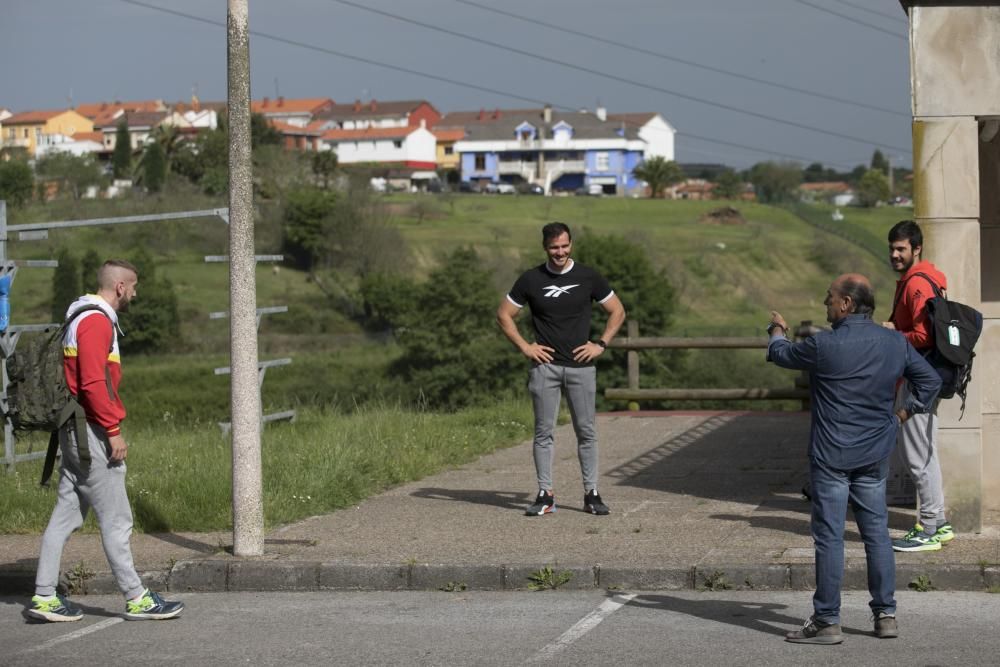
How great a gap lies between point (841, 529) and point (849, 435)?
0.45 meters

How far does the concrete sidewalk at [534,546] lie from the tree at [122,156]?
86.2 m

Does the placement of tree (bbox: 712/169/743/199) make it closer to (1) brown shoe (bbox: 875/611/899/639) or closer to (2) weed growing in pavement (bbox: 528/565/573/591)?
(2) weed growing in pavement (bbox: 528/565/573/591)

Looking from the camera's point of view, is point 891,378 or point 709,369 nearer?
point 891,378

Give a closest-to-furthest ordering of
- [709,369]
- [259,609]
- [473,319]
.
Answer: [259,609] < [709,369] < [473,319]

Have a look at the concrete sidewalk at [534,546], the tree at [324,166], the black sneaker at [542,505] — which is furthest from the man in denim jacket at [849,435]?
the tree at [324,166]

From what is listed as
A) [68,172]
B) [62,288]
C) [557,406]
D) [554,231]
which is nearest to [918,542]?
[557,406]

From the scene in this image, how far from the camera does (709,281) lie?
3509 inches

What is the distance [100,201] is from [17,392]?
6740 centimetres

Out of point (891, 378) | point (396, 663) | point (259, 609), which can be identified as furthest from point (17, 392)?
point (891, 378)

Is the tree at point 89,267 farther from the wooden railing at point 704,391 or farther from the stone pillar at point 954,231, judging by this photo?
the stone pillar at point 954,231

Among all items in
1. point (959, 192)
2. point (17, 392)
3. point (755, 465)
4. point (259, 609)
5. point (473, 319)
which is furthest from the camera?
point (473, 319)

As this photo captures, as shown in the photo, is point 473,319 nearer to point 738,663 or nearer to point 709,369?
point 709,369

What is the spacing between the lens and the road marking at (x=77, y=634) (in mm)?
7199

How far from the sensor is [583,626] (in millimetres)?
7348
